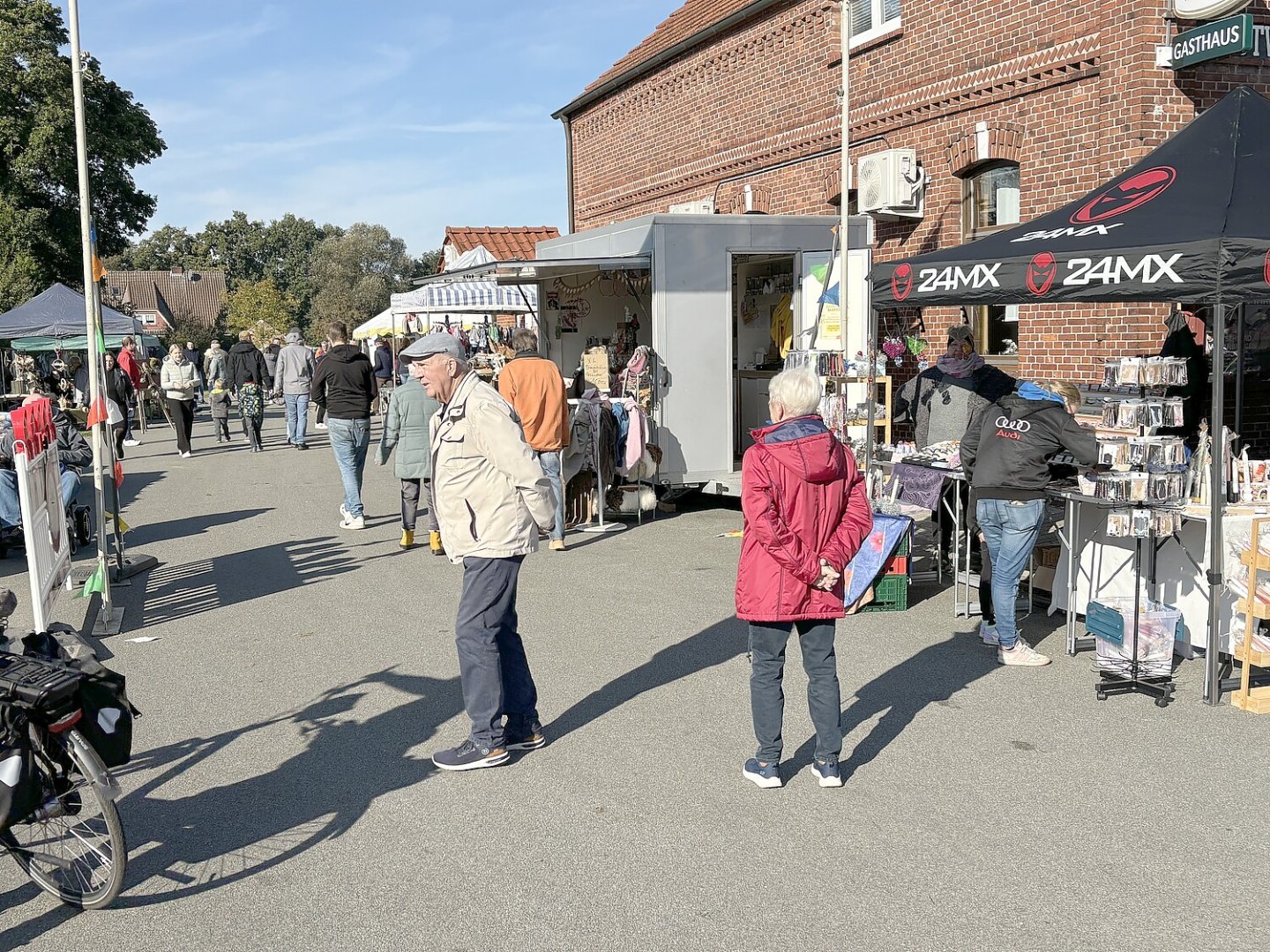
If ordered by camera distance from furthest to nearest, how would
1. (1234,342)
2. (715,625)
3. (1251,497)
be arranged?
1. (1234,342)
2. (715,625)
3. (1251,497)

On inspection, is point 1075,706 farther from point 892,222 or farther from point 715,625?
point 892,222

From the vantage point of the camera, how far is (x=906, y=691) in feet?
21.0

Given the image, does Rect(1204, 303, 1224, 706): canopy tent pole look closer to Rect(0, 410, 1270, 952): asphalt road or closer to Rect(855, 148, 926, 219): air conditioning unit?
Rect(0, 410, 1270, 952): asphalt road

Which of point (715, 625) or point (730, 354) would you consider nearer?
point (715, 625)

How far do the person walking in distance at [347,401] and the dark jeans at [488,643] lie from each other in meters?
6.60

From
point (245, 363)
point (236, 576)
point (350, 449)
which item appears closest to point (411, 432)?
point (350, 449)

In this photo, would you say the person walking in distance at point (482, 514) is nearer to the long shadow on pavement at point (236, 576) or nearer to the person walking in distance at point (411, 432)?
the long shadow on pavement at point (236, 576)

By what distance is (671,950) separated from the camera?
12.3 feet

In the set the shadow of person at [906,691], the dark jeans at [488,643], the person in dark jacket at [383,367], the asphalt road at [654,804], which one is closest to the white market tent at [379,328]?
the person in dark jacket at [383,367]

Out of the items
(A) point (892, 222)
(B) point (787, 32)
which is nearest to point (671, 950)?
(A) point (892, 222)

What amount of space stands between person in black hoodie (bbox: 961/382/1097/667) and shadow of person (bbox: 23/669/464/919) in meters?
3.24

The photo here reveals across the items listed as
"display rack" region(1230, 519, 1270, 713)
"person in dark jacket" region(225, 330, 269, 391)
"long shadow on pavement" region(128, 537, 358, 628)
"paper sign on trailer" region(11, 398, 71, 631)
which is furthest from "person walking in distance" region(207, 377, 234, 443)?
"display rack" region(1230, 519, 1270, 713)

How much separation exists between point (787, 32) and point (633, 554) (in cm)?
900

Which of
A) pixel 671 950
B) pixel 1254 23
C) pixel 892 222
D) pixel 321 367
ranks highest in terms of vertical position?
pixel 1254 23
